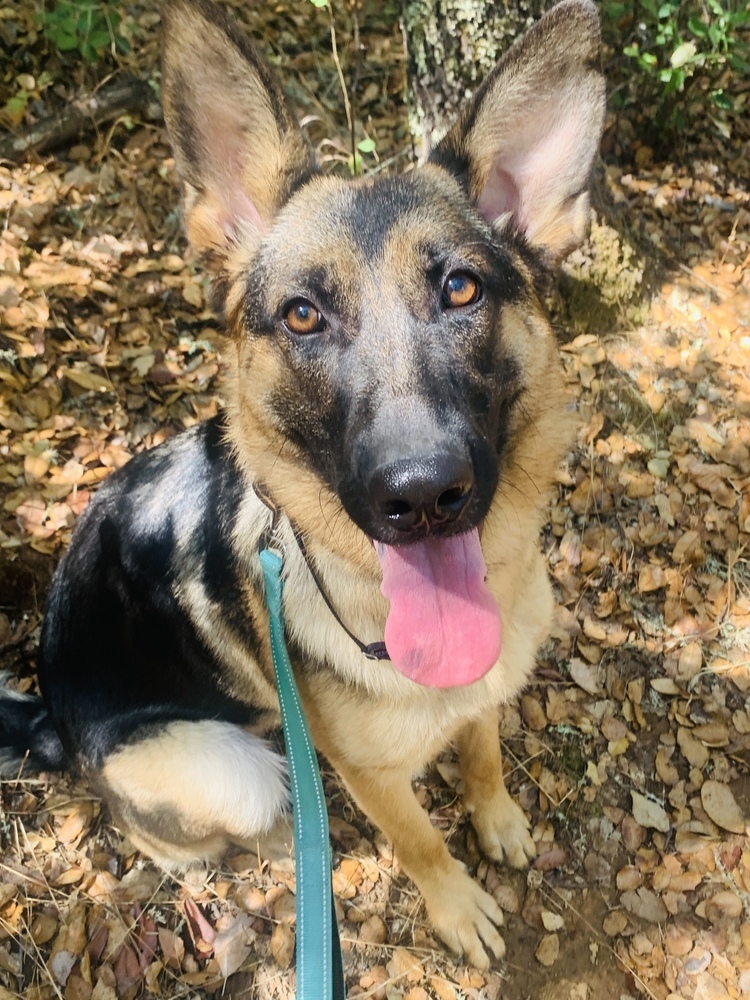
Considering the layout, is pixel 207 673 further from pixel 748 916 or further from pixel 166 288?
pixel 166 288

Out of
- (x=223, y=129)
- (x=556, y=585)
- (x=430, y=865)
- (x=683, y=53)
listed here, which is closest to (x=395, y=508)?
(x=223, y=129)

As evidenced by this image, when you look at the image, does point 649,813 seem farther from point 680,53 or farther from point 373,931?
point 680,53

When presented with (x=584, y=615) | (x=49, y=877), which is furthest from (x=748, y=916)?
(x=49, y=877)

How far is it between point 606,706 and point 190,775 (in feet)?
6.51

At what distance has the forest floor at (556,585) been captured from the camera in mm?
2979

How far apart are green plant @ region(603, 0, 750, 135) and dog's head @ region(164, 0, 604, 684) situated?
8.76 feet

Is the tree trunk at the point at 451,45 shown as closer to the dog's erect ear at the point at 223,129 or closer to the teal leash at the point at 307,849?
the dog's erect ear at the point at 223,129

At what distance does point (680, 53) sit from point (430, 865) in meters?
4.42

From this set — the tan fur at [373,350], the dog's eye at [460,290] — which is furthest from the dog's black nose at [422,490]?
the dog's eye at [460,290]

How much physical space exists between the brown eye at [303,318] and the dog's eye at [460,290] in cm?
37

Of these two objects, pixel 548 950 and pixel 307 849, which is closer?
pixel 307 849

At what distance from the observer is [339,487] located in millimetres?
1986

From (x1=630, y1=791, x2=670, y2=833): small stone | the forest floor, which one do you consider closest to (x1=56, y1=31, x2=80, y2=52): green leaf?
the forest floor

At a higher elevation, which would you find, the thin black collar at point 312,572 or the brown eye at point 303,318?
the brown eye at point 303,318
